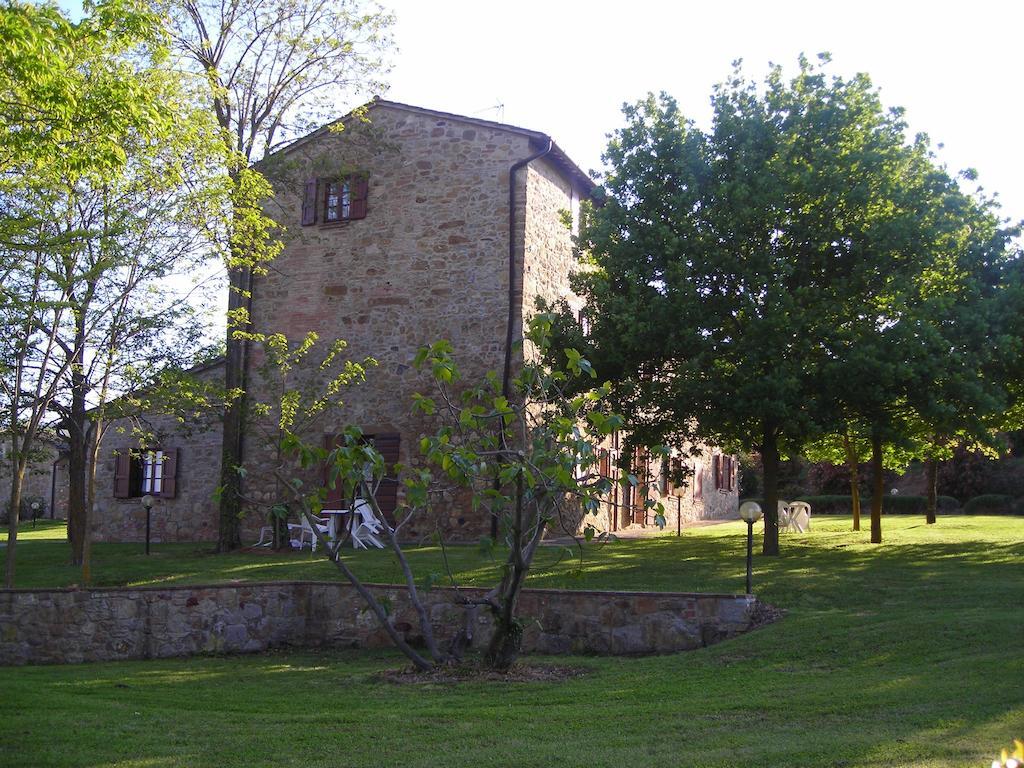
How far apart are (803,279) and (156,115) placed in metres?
9.28

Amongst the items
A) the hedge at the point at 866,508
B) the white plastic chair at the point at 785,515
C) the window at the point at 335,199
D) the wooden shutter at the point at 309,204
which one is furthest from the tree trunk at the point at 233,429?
the hedge at the point at 866,508

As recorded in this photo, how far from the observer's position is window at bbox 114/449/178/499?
20.5 metres

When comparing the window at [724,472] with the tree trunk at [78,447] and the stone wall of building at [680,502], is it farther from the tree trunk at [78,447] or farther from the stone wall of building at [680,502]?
the tree trunk at [78,447]

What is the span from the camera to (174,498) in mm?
20438

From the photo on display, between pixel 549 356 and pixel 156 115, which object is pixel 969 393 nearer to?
pixel 549 356

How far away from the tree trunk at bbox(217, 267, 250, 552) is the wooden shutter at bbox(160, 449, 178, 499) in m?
1.97

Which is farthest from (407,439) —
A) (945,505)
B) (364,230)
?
(945,505)

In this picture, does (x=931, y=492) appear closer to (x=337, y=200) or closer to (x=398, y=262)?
(x=398, y=262)

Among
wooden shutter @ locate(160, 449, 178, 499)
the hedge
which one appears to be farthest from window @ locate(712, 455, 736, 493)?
wooden shutter @ locate(160, 449, 178, 499)

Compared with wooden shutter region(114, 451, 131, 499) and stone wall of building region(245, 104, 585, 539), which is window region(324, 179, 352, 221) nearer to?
stone wall of building region(245, 104, 585, 539)

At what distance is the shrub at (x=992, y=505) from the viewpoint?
30.7 meters

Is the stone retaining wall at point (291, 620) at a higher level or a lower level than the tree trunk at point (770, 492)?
lower

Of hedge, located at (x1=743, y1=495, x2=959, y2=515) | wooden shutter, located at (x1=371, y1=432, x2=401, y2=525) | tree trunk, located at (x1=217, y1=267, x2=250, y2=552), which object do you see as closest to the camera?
tree trunk, located at (x1=217, y1=267, x2=250, y2=552)

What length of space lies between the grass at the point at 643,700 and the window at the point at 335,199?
343 inches
